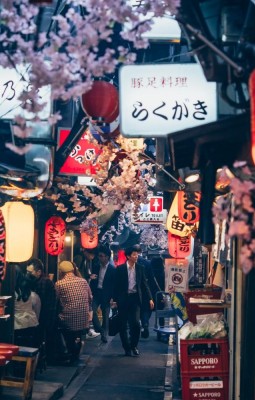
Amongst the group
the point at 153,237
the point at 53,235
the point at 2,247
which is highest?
the point at 2,247

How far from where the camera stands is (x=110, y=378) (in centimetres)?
1573

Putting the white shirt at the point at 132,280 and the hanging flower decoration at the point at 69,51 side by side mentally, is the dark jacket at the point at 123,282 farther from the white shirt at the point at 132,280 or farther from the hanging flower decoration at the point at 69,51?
the hanging flower decoration at the point at 69,51

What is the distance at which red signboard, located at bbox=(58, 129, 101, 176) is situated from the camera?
16.6 metres

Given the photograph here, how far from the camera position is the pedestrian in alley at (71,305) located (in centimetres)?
1658

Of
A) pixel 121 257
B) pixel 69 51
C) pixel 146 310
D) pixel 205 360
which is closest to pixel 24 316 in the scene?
pixel 205 360

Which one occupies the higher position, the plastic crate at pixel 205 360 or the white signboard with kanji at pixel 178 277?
the white signboard with kanji at pixel 178 277

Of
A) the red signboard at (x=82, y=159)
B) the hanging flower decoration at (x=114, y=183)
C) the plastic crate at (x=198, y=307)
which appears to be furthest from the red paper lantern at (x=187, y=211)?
the plastic crate at (x=198, y=307)

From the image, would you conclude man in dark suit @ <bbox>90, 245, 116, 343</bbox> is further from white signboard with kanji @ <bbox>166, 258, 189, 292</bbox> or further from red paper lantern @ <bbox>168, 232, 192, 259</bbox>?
white signboard with kanji @ <bbox>166, 258, 189, 292</bbox>

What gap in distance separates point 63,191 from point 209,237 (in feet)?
32.8

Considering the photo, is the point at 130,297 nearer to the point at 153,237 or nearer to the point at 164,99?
the point at 164,99

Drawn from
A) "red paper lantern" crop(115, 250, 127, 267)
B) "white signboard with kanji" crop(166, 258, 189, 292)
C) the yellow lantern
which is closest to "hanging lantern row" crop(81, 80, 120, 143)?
the yellow lantern

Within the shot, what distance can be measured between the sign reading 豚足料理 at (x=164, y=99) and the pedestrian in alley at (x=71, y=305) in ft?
26.5

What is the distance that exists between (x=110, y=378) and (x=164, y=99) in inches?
342

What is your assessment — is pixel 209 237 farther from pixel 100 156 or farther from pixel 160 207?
pixel 160 207
